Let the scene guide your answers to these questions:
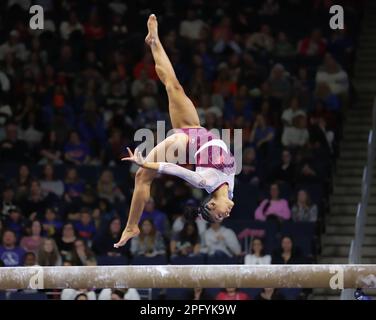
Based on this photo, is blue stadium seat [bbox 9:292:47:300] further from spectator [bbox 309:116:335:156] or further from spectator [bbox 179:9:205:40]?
spectator [bbox 179:9:205:40]

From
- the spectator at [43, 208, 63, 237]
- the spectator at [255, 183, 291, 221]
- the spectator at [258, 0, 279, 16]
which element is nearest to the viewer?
the spectator at [43, 208, 63, 237]

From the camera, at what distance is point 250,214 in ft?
50.5

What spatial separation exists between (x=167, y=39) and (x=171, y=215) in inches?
148

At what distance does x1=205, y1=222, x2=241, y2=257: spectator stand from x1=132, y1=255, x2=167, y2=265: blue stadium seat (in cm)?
63

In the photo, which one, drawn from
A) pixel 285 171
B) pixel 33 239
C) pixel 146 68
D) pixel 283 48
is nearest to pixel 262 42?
pixel 283 48

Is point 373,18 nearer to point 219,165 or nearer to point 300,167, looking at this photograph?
point 300,167

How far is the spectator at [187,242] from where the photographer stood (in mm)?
14562

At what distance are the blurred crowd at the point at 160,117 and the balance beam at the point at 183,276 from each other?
372cm

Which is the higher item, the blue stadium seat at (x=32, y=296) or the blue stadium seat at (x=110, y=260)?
the blue stadium seat at (x=110, y=260)

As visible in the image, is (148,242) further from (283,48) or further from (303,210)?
(283,48)

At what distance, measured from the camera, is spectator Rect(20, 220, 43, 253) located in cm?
1457

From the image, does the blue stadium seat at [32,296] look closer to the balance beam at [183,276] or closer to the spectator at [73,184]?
the spectator at [73,184]

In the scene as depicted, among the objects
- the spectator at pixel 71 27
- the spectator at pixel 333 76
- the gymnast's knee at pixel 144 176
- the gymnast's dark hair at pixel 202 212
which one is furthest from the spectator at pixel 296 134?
the gymnast's knee at pixel 144 176

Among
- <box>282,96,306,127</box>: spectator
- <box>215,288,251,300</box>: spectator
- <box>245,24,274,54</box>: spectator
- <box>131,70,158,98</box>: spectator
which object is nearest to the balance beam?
<box>215,288,251,300</box>: spectator
